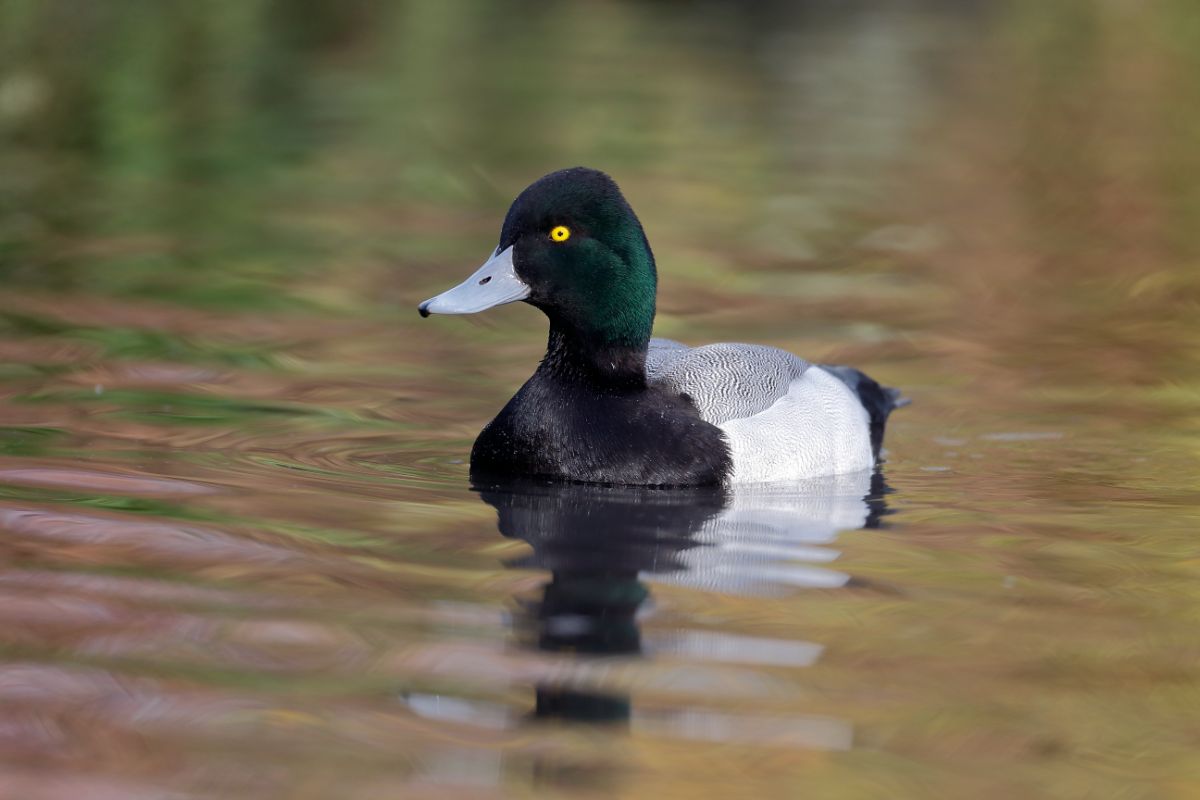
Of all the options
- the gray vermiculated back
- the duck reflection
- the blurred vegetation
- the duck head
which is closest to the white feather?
the gray vermiculated back

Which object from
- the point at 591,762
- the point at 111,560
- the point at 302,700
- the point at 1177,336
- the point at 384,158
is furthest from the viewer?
the point at 384,158

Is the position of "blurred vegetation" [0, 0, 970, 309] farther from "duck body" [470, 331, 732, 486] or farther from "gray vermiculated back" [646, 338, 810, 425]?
"duck body" [470, 331, 732, 486]

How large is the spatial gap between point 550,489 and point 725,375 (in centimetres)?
116

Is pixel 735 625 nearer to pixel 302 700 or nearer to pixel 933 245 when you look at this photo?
pixel 302 700

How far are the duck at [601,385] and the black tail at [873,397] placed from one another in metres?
0.79

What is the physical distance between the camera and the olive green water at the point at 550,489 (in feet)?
16.0

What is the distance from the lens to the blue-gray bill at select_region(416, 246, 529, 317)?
7.70 metres

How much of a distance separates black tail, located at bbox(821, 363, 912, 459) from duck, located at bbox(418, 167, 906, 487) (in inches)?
31.0

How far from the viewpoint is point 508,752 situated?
4.70 metres

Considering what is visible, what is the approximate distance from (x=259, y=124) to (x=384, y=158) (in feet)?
7.80

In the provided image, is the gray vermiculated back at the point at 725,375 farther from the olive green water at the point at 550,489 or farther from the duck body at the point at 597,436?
the olive green water at the point at 550,489

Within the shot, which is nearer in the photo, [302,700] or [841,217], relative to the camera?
[302,700]

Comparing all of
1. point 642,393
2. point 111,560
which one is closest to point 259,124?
point 642,393

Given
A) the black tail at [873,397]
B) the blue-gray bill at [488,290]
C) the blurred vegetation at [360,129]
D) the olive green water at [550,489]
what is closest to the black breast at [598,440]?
the olive green water at [550,489]
